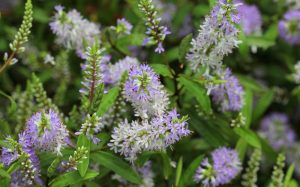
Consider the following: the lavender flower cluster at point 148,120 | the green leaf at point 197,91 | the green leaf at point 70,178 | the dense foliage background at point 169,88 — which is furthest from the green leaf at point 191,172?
the green leaf at point 70,178

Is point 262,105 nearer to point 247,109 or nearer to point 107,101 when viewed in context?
point 247,109

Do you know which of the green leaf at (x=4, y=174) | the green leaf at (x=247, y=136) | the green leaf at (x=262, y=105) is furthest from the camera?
the green leaf at (x=262, y=105)

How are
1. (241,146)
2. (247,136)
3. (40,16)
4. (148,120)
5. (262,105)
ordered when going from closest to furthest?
(148,120), (247,136), (241,146), (262,105), (40,16)

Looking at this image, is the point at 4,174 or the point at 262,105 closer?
the point at 4,174

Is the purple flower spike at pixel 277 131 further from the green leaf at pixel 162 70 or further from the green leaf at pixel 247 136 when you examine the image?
the green leaf at pixel 162 70

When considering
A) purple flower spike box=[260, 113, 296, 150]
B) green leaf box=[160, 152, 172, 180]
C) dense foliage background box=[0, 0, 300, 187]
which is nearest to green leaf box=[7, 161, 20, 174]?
dense foliage background box=[0, 0, 300, 187]

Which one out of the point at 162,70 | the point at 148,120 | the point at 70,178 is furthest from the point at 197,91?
the point at 70,178
